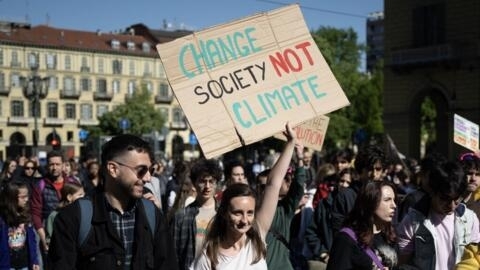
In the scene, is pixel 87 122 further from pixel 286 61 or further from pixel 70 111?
pixel 286 61

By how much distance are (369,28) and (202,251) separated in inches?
6242

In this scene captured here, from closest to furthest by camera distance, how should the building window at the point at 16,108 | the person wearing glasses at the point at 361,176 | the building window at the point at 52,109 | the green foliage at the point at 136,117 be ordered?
the person wearing glasses at the point at 361,176, the green foliage at the point at 136,117, the building window at the point at 16,108, the building window at the point at 52,109

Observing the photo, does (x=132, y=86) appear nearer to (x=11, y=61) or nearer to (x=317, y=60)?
(x=11, y=61)

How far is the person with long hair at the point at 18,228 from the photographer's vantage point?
266 inches

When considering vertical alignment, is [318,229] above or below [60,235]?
below

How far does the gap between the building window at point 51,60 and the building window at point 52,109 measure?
4383 millimetres

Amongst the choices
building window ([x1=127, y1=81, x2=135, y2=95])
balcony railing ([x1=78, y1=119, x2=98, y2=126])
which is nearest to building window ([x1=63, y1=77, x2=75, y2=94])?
balcony railing ([x1=78, y1=119, x2=98, y2=126])

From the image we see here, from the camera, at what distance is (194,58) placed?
4.80m

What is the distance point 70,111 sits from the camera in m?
87.2

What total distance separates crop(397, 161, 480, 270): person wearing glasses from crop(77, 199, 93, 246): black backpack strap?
6.48 ft

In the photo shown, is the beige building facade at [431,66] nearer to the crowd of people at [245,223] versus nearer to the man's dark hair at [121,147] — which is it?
the crowd of people at [245,223]

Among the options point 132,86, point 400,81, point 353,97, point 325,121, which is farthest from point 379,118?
point 325,121

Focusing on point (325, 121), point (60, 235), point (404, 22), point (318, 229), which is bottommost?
point (318, 229)

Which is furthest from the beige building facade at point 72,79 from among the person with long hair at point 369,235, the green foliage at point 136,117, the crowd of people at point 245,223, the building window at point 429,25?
the person with long hair at point 369,235
